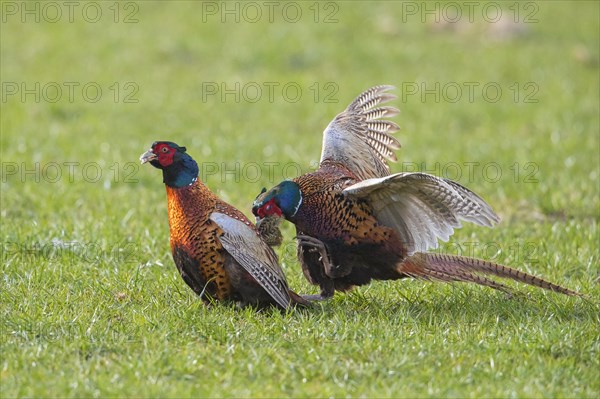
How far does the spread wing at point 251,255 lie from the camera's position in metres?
5.20

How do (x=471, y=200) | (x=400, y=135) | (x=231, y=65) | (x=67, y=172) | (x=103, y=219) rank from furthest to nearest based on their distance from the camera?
(x=231, y=65), (x=400, y=135), (x=67, y=172), (x=103, y=219), (x=471, y=200)

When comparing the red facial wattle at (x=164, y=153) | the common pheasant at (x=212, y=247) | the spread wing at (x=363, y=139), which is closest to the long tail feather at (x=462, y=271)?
the common pheasant at (x=212, y=247)

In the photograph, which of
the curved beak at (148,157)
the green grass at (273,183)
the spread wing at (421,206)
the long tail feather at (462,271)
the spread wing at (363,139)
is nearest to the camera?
the green grass at (273,183)

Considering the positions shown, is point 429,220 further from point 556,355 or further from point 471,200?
point 556,355

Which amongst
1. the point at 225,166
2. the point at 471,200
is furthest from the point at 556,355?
the point at 225,166

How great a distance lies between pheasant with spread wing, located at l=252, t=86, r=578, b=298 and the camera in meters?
5.34

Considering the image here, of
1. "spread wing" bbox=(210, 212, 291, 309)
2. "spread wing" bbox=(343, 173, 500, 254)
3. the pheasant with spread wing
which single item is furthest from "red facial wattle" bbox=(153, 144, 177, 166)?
"spread wing" bbox=(343, 173, 500, 254)

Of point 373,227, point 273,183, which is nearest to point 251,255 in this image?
point 373,227

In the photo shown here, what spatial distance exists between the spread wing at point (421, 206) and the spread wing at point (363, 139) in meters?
0.81

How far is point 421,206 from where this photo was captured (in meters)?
5.41

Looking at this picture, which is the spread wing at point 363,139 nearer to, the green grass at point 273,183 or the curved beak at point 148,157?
the green grass at point 273,183

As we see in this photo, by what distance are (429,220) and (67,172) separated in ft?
13.9

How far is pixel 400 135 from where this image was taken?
10.5 meters

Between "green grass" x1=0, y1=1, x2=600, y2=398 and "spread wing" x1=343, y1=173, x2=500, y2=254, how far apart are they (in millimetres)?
422
